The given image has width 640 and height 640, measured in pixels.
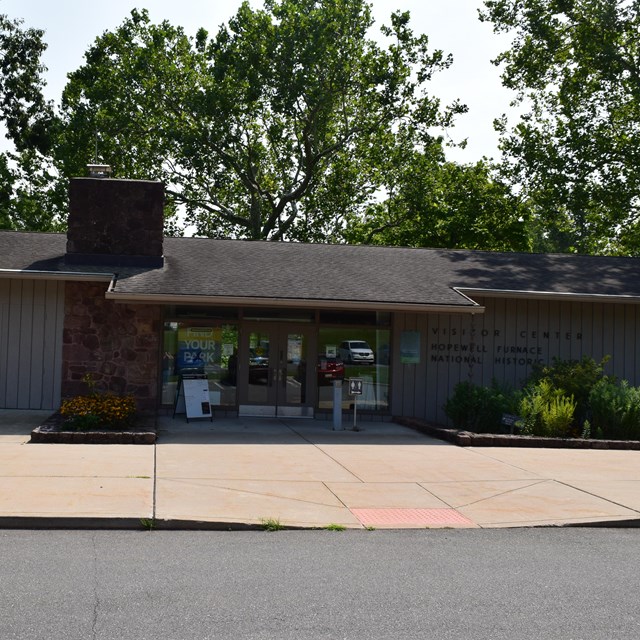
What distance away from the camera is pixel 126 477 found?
10.2 metres

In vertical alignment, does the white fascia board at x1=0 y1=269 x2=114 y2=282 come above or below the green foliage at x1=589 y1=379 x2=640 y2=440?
above

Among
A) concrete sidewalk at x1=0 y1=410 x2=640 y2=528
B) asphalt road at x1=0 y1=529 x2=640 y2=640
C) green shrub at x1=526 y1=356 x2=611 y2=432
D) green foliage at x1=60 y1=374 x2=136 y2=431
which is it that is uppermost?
green shrub at x1=526 y1=356 x2=611 y2=432

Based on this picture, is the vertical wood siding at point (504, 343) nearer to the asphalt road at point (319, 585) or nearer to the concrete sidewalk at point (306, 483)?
the concrete sidewalk at point (306, 483)

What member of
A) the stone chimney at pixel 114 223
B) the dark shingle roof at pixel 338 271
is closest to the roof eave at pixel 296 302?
the dark shingle roof at pixel 338 271

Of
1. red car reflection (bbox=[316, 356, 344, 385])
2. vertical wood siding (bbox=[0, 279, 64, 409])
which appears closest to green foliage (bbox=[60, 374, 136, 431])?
vertical wood siding (bbox=[0, 279, 64, 409])

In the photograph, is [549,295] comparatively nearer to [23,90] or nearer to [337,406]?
[337,406]

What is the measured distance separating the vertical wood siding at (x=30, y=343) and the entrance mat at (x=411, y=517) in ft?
34.0

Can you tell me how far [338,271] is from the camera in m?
19.0

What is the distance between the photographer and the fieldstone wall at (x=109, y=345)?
17.4 m

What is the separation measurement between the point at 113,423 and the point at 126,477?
443 centimetres

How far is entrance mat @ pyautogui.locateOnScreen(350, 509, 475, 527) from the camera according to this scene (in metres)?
8.52

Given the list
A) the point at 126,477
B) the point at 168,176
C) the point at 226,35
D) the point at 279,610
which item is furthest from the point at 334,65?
the point at 279,610

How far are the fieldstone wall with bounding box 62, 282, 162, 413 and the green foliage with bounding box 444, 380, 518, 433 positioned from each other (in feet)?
20.5

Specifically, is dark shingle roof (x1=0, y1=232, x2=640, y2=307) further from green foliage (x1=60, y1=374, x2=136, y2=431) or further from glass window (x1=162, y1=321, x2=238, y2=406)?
green foliage (x1=60, y1=374, x2=136, y2=431)
